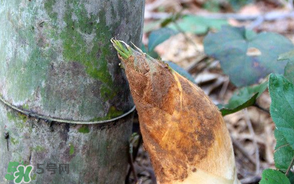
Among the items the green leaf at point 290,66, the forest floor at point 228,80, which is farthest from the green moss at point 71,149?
the green leaf at point 290,66

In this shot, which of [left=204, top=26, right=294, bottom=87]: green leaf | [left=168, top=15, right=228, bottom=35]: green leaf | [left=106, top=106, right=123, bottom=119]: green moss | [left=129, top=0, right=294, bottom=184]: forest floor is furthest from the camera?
[left=168, top=15, right=228, bottom=35]: green leaf

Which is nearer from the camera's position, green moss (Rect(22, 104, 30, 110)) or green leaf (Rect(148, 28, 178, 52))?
green moss (Rect(22, 104, 30, 110))

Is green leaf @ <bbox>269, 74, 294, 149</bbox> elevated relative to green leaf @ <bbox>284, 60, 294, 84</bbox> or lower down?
lower down

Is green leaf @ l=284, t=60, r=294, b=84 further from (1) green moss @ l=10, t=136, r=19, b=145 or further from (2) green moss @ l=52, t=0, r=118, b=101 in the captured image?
(1) green moss @ l=10, t=136, r=19, b=145

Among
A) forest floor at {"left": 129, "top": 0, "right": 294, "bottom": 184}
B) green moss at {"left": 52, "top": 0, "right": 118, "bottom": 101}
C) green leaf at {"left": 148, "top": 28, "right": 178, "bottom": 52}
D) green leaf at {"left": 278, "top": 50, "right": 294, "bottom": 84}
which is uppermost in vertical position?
green moss at {"left": 52, "top": 0, "right": 118, "bottom": 101}

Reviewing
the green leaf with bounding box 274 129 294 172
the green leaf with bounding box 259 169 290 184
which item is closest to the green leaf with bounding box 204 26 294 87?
the green leaf with bounding box 274 129 294 172

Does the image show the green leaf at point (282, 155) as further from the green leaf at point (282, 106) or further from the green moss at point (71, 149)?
the green moss at point (71, 149)

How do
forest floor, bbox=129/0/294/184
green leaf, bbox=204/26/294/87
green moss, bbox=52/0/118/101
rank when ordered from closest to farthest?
1. green moss, bbox=52/0/118/101
2. green leaf, bbox=204/26/294/87
3. forest floor, bbox=129/0/294/184
